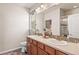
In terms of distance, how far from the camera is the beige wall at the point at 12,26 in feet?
6.19

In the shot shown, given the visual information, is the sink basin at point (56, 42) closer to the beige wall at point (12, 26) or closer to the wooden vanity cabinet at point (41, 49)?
the wooden vanity cabinet at point (41, 49)

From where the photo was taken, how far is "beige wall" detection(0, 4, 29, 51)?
1.89 metres

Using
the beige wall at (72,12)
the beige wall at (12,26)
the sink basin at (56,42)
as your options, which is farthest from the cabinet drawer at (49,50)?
the beige wall at (72,12)

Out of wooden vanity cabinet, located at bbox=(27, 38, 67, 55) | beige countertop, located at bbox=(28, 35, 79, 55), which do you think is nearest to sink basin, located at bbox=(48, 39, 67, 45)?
beige countertop, located at bbox=(28, 35, 79, 55)

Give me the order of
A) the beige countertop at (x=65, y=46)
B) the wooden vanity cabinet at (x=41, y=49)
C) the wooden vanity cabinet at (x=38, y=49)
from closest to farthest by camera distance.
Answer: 1. the beige countertop at (x=65, y=46)
2. the wooden vanity cabinet at (x=38, y=49)
3. the wooden vanity cabinet at (x=41, y=49)

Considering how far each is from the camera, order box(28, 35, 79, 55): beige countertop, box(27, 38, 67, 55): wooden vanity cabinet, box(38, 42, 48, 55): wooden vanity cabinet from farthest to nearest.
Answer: box(38, 42, 48, 55): wooden vanity cabinet
box(27, 38, 67, 55): wooden vanity cabinet
box(28, 35, 79, 55): beige countertop

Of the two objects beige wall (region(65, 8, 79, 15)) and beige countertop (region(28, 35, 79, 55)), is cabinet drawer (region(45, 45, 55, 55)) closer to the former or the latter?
beige countertop (region(28, 35, 79, 55))

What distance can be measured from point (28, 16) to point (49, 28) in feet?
1.51

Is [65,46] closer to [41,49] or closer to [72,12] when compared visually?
[41,49]

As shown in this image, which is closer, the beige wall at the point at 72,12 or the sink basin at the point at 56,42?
the beige wall at the point at 72,12

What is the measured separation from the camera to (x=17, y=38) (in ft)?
6.47
